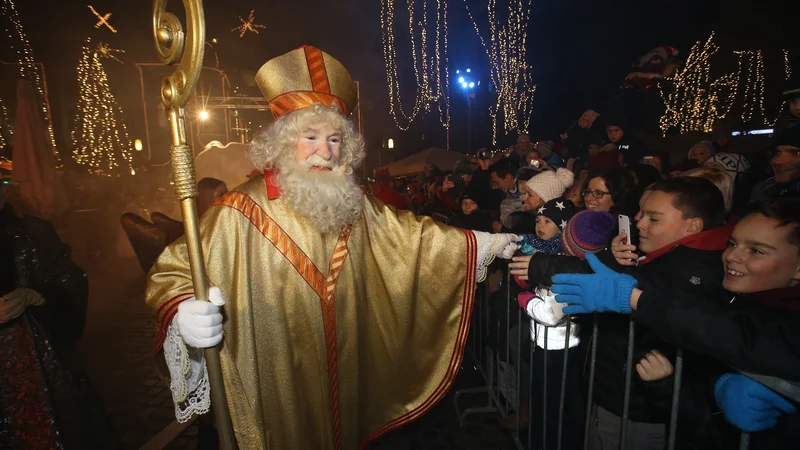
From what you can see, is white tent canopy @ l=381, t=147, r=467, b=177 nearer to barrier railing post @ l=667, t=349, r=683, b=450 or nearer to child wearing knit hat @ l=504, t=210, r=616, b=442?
child wearing knit hat @ l=504, t=210, r=616, b=442

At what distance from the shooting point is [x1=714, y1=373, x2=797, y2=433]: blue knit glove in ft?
4.44

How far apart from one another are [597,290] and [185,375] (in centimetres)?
214

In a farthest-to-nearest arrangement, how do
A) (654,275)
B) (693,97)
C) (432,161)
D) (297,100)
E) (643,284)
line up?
1. (432,161)
2. (693,97)
3. (297,100)
4. (654,275)
5. (643,284)

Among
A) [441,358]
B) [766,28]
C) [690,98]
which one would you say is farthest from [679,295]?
[690,98]

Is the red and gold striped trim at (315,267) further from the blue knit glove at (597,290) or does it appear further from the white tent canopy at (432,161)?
the white tent canopy at (432,161)

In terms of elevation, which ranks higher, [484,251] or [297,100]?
[297,100]

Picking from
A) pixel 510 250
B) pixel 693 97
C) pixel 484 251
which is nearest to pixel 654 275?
pixel 510 250

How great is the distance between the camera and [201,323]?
5.65 feet

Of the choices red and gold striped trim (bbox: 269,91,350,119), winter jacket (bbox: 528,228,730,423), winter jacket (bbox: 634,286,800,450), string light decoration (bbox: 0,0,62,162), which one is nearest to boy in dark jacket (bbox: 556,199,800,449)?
winter jacket (bbox: 634,286,800,450)

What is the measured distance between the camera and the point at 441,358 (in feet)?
9.84

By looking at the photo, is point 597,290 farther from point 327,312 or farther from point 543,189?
point 543,189

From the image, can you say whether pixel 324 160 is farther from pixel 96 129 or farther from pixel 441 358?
pixel 96 129

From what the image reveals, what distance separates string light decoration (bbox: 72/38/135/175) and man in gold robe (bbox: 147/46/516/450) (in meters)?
23.6

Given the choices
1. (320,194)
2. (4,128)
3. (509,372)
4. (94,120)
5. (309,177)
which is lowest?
(509,372)
